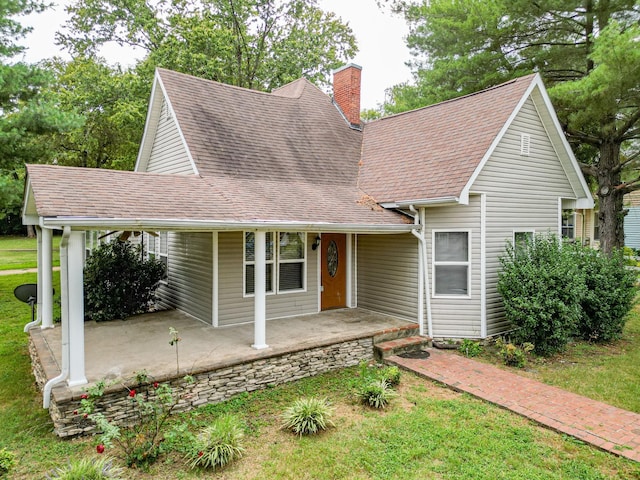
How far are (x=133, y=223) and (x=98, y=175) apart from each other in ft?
6.63

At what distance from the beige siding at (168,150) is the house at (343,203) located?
73mm

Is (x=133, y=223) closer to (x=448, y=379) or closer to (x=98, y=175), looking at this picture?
(x=98, y=175)

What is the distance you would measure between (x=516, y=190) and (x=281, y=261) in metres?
5.72

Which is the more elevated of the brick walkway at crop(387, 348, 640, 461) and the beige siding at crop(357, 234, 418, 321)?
the beige siding at crop(357, 234, 418, 321)

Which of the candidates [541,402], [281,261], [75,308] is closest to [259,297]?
[281,261]

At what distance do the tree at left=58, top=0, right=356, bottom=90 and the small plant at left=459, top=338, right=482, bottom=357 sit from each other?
16.9 meters

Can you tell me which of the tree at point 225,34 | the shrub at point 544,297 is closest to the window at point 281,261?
the shrub at point 544,297

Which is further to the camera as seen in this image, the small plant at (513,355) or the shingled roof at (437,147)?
the shingled roof at (437,147)

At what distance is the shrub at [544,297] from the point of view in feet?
25.2

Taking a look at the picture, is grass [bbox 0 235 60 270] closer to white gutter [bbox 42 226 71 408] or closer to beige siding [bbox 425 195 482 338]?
white gutter [bbox 42 226 71 408]

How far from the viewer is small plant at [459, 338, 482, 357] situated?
322 inches

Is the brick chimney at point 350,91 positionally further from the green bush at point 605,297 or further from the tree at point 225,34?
the tree at point 225,34

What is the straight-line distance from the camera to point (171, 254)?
10.8 meters

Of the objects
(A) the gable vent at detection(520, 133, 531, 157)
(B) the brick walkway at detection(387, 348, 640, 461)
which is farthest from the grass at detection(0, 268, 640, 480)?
(A) the gable vent at detection(520, 133, 531, 157)
